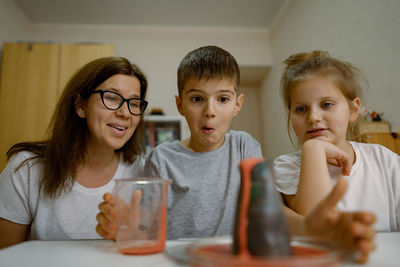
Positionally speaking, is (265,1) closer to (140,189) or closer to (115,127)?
(115,127)

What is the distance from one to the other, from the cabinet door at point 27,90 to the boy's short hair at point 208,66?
233cm

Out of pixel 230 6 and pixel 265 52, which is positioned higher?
pixel 230 6

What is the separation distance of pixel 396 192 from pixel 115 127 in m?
0.96

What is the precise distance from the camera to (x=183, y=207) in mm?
909

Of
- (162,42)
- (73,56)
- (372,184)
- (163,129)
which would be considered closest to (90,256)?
(372,184)

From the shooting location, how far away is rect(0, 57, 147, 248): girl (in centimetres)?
98

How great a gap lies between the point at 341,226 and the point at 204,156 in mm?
621

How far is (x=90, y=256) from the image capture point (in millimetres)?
478

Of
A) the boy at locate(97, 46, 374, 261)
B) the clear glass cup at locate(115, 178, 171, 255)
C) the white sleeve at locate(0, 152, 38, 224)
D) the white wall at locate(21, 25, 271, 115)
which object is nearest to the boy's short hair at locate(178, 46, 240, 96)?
the boy at locate(97, 46, 374, 261)

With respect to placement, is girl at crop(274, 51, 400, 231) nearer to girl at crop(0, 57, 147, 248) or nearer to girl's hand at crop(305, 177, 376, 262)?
girl's hand at crop(305, 177, 376, 262)

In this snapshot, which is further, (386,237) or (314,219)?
(386,237)

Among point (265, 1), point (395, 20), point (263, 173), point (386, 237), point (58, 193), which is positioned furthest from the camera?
point (265, 1)

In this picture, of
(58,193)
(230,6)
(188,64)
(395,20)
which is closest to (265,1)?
(230,6)

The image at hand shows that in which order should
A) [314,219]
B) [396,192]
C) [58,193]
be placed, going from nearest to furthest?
[314,219] → [396,192] → [58,193]
